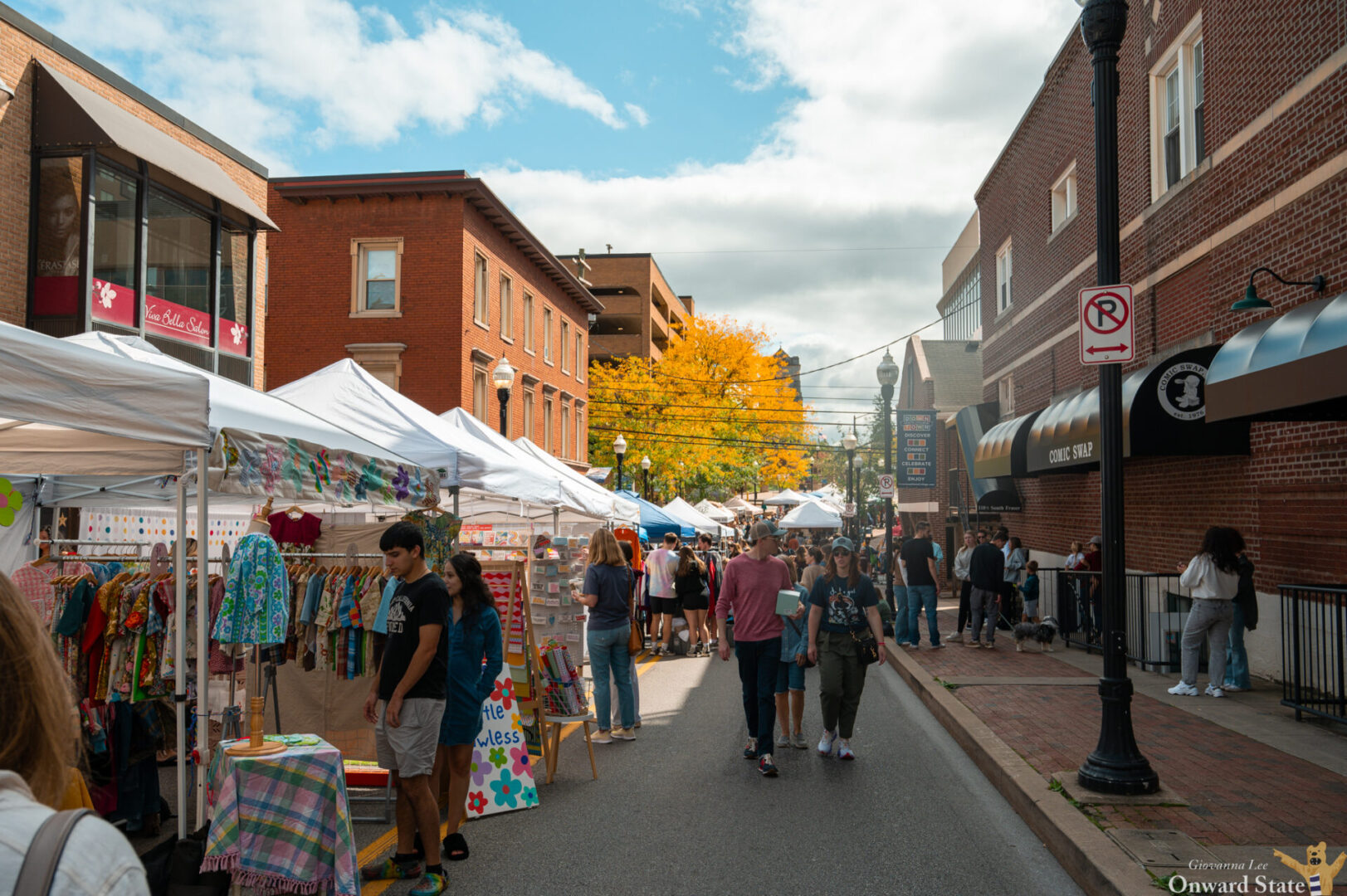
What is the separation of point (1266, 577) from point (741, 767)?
284 inches

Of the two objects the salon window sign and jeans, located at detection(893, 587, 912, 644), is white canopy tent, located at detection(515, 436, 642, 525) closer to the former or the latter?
jeans, located at detection(893, 587, 912, 644)

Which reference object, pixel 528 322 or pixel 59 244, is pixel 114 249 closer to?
pixel 59 244

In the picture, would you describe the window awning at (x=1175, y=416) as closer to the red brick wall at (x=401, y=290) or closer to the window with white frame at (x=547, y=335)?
the red brick wall at (x=401, y=290)

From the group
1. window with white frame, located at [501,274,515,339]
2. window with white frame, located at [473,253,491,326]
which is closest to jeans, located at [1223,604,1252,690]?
window with white frame, located at [473,253,491,326]

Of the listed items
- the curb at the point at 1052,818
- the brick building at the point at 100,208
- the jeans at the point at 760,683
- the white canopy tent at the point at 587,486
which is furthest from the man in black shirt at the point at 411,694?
the brick building at the point at 100,208

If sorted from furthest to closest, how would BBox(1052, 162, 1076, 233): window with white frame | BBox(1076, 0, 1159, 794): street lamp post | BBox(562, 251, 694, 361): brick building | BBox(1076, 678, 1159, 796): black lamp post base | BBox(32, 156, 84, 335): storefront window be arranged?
BBox(562, 251, 694, 361): brick building
BBox(1052, 162, 1076, 233): window with white frame
BBox(32, 156, 84, 335): storefront window
BBox(1076, 0, 1159, 794): street lamp post
BBox(1076, 678, 1159, 796): black lamp post base

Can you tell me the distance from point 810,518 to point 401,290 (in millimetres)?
13750

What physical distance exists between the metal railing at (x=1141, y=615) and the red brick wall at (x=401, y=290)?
1754cm

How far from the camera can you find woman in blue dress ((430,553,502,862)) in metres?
6.28

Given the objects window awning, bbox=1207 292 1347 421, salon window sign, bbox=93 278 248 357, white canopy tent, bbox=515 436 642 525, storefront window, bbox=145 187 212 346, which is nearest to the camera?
window awning, bbox=1207 292 1347 421

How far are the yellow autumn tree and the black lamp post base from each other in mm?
41791

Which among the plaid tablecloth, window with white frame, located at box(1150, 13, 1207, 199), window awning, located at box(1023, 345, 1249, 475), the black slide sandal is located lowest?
the black slide sandal

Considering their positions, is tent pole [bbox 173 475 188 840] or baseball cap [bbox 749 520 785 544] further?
baseball cap [bbox 749 520 785 544]

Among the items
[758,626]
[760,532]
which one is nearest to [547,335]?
[760,532]
